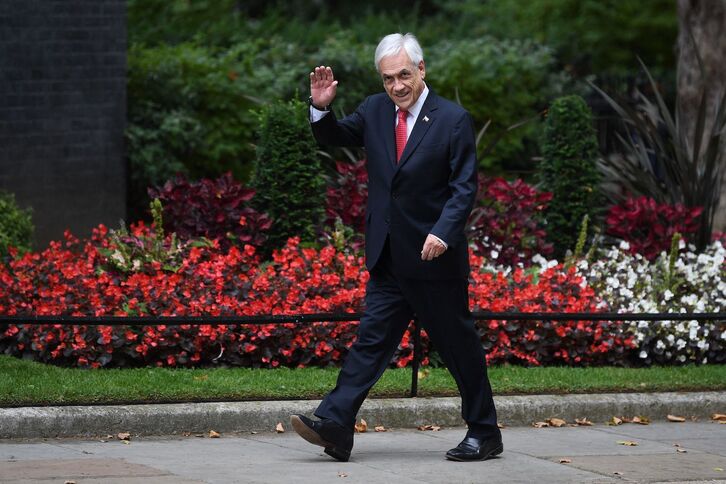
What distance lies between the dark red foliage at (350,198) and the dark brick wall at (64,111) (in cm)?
324

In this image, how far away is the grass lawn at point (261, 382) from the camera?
7500 mm

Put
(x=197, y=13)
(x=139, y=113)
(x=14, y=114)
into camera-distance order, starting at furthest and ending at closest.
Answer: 1. (x=197, y=13)
2. (x=139, y=113)
3. (x=14, y=114)

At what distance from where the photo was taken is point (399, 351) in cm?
890

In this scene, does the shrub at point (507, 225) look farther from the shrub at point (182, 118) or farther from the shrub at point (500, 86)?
the shrub at point (500, 86)

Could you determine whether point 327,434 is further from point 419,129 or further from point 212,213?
point 212,213

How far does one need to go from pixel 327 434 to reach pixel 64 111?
7.56 meters

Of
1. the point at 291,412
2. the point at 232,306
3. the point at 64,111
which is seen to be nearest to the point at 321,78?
the point at 291,412

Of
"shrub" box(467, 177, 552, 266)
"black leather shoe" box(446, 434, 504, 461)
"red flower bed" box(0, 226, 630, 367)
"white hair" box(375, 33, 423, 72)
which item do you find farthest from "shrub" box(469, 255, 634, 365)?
"white hair" box(375, 33, 423, 72)

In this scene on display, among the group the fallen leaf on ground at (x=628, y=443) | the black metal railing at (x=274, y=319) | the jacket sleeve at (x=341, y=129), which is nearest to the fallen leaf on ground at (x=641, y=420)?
the black metal railing at (x=274, y=319)

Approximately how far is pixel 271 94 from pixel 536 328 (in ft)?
21.0

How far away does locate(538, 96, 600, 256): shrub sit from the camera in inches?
469

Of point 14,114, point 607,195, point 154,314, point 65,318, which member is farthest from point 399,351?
point 14,114

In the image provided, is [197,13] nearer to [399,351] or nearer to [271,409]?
[399,351]

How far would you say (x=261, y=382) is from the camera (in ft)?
26.3
